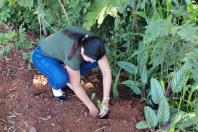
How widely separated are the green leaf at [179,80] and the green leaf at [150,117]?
223mm

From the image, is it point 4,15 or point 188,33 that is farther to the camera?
point 4,15

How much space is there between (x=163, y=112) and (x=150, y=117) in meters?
0.10

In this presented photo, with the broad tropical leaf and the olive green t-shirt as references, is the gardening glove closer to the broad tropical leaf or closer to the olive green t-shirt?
the olive green t-shirt

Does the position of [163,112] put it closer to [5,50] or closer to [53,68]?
[53,68]

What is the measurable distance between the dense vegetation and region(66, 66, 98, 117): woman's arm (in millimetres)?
258

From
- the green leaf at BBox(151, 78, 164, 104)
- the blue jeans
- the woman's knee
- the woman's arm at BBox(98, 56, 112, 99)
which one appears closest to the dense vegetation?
the green leaf at BBox(151, 78, 164, 104)

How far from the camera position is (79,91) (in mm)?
3137

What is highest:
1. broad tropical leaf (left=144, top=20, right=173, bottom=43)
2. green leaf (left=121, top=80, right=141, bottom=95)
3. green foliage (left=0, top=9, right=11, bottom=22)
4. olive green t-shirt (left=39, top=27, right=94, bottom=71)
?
broad tropical leaf (left=144, top=20, right=173, bottom=43)

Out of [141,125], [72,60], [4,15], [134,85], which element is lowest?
[141,125]

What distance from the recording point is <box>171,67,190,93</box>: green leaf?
3090mm

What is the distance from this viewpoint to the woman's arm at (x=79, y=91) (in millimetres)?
3113

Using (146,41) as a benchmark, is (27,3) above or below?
above

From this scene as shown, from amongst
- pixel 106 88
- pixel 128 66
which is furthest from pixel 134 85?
pixel 106 88

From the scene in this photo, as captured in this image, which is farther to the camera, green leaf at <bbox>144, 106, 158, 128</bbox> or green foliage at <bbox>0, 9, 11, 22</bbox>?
green foliage at <bbox>0, 9, 11, 22</bbox>
